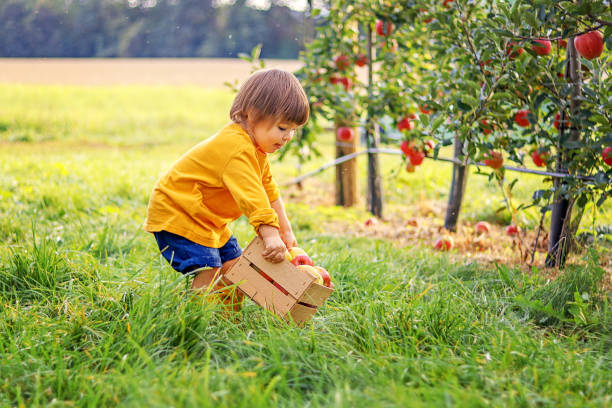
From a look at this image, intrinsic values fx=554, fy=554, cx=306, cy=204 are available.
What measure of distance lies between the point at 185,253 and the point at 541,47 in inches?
76.2

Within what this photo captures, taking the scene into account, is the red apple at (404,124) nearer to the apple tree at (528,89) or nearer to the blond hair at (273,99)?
the apple tree at (528,89)

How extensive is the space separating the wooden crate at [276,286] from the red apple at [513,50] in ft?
4.87

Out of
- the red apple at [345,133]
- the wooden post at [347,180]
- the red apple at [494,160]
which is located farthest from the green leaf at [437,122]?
the wooden post at [347,180]

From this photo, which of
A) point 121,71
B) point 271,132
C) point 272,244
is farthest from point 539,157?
point 121,71

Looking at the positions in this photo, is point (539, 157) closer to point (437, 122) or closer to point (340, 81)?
point (437, 122)

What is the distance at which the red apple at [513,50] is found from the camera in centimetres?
265

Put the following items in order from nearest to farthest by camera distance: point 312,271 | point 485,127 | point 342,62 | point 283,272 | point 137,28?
point 283,272
point 312,271
point 485,127
point 342,62
point 137,28

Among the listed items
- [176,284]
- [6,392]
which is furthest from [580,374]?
[6,392]

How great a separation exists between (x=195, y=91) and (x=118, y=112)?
11.9 feet

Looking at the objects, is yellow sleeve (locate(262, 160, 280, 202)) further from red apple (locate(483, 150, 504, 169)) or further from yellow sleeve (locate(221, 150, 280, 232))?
red apple (locate(483, 150, 504, 169))

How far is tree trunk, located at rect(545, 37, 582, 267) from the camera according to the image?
109 inches

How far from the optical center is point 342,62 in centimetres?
439

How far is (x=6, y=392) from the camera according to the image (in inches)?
66.5

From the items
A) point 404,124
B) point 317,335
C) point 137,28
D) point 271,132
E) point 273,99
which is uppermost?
point 137,28
